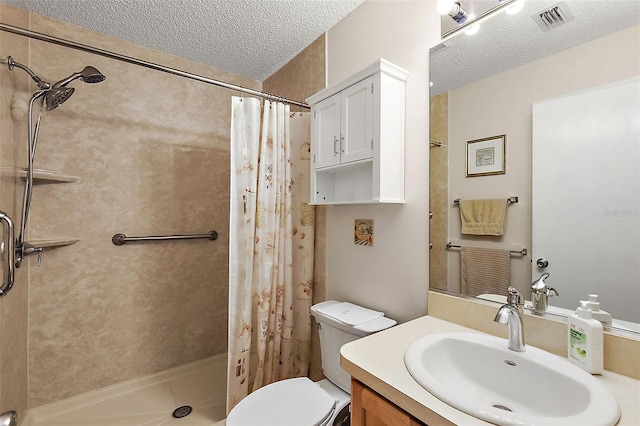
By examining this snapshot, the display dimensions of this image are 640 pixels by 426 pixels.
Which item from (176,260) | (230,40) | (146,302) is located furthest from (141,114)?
(146,302)

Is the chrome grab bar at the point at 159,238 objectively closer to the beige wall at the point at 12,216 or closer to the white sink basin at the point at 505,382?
the beige wall at the point at 12,216

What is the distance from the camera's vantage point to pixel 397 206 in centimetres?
146

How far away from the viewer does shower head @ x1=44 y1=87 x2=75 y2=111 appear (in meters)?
1.48

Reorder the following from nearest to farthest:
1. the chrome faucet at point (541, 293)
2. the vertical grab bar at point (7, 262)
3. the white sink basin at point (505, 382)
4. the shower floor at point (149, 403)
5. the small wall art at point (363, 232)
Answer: the white sink basin at point (505, 382)
the chrome faucet at point (541, 293)
the vertical grab bar at point (7, 262)
the small wall art at point (363, 232)
the shower floor at point (149, 403)

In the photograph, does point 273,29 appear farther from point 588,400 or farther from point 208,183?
point 588,400

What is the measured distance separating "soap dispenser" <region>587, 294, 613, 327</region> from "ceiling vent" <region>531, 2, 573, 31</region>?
895mm

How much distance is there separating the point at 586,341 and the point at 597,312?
13cm

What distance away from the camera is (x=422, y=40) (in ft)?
4.43

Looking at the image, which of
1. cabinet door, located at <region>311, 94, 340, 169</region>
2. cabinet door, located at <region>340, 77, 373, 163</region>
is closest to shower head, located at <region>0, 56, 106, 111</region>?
cabinet door, located at <region>311, 94, 340, 169</region>

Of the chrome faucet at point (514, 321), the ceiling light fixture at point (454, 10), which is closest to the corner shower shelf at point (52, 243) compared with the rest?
the chrome faucet at point (514, 321)

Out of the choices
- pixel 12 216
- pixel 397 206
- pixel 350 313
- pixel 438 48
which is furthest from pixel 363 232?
pixel 12 216

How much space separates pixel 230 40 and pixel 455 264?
201 cm

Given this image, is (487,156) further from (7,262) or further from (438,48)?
(7,262)

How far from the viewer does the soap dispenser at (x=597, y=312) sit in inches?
34.0
